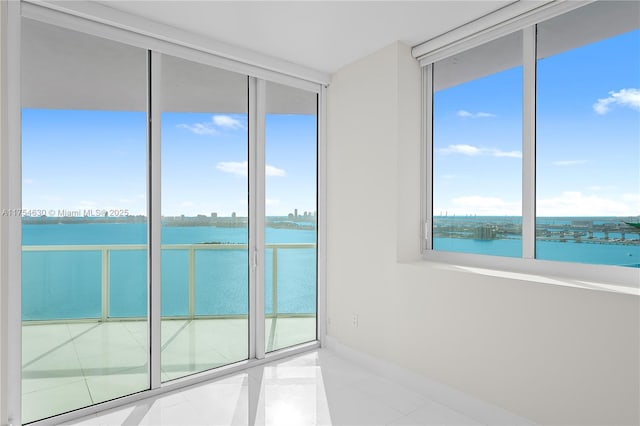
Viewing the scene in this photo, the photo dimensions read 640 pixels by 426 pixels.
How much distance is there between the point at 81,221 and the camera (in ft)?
7.52

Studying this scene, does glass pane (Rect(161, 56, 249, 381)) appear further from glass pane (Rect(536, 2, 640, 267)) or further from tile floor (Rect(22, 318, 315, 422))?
glass pane (Rect(536, 2, 640, 267))

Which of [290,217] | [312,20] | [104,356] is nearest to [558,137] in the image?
[312,20]

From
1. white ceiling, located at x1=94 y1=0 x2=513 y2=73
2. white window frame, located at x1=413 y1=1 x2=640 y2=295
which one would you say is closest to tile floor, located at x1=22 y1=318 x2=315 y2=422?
white window frame, located at x1=413 y1=1 x2=640 y2=295

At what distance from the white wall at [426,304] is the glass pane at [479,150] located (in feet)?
0.68

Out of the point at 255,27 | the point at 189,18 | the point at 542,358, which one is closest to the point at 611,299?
the point at 542,358

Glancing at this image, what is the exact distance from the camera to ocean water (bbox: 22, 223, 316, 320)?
216 cm

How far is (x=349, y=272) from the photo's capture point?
3.15m

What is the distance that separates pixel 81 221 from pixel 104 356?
91 centimetres

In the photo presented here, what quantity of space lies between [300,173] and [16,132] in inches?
78.8

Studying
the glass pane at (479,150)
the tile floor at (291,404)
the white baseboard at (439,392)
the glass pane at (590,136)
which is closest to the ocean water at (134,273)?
the tile floor at (291,404)

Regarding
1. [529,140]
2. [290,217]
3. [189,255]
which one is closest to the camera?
[529,140]

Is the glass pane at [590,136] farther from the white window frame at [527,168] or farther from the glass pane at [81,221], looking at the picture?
the glass pane at [81,221]

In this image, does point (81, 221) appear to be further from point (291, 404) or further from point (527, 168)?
point (527, 168)

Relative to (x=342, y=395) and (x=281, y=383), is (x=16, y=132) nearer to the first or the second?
(x=281, y=383)
